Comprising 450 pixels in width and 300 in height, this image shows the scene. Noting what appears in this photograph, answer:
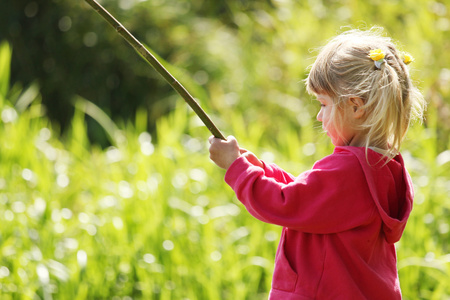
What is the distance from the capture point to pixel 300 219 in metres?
1.77

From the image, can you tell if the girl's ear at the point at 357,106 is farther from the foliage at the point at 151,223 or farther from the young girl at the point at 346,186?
the foliage at the point at 151,223

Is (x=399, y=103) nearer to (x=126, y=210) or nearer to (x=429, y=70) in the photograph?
(x=126, y=210)

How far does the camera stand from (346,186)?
5.80ft

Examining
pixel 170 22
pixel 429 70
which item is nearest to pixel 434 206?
pixel 429 70

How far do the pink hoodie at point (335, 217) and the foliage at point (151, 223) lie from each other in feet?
3.78

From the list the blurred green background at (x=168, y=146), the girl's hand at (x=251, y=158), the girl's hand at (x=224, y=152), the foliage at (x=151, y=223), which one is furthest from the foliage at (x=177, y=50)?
the girl's hand at (x=224, y=152)

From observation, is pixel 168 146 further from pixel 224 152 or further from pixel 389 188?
pixel 389 188

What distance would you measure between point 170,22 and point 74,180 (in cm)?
226

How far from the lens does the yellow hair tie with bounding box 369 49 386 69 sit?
1771mm

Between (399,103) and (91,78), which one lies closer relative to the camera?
(399,103)

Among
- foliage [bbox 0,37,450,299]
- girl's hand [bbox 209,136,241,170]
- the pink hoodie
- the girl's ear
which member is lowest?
foliage [bbox 0,37,450,299]

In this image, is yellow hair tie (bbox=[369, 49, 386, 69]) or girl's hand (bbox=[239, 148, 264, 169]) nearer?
yellow hair tie (bbox=[369, 49, 386, 69])

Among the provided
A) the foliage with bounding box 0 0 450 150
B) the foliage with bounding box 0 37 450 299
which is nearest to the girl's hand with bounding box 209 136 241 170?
the foliage with bounding box 0 37 450 299

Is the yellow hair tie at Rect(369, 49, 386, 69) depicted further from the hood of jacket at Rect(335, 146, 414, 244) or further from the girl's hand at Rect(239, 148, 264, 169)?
the girl's hand at Rect(239, 148, 264, 169)
